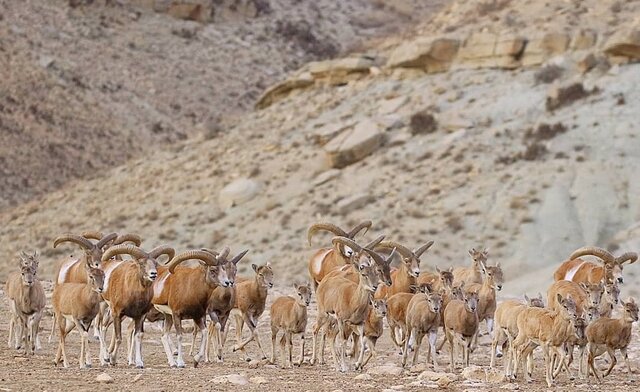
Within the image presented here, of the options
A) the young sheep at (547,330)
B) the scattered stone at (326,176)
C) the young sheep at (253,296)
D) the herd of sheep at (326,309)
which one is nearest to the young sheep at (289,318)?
the herd of sheep at (326,309)

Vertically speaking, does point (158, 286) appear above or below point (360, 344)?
above

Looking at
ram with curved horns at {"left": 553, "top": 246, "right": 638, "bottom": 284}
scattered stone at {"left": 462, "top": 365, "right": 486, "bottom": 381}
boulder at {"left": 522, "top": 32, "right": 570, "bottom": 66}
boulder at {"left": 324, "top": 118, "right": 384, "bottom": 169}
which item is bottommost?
scattered stone at {"left": 462, "top": 365, "right": 486, "bottom": 381}

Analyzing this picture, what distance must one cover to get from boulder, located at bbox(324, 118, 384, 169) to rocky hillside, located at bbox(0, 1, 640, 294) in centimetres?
5

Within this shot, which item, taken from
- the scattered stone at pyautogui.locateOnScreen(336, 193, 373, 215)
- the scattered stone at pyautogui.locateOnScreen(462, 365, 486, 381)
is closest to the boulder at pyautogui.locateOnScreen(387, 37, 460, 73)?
the scattered stone at pyautogui.locateOnScreen(336, 193, 373, 215)

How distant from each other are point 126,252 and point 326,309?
3.11 metres

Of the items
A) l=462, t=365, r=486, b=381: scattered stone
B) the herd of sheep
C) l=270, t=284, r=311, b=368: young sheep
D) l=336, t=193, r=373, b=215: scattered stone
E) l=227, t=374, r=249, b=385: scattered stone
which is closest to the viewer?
l=227, t=374, r=249, b=385: scattered stone

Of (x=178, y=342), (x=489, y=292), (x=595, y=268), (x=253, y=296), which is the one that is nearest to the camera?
(x=178, y=342)

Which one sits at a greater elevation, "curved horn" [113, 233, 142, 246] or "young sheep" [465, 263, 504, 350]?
"curved horn" [113, 233, 142, 246]

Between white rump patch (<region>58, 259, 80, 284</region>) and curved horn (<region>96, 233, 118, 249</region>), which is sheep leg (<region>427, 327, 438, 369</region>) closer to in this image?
curved horn (<region>96, 233, 118, 249</region>)

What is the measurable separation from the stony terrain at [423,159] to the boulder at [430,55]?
8 centimetres

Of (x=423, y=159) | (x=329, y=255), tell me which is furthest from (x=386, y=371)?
(x=423, y=159)

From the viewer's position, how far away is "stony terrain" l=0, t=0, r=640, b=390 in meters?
38.5

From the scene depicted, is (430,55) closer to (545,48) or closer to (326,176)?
(545,48)

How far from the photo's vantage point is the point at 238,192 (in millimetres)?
45719
